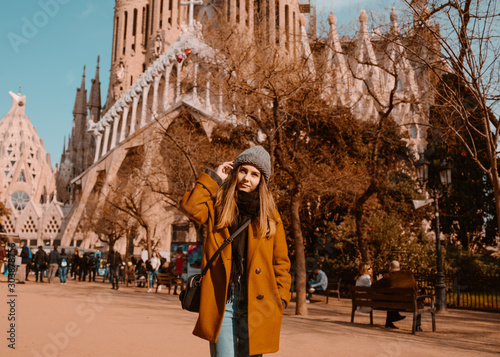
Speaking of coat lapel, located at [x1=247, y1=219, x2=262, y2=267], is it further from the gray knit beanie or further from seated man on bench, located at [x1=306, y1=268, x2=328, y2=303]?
seated man on bench, located at [x1=306, y1=268, x2=328, y2=303]

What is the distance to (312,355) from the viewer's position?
550cm

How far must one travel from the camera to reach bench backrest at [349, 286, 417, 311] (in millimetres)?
7984

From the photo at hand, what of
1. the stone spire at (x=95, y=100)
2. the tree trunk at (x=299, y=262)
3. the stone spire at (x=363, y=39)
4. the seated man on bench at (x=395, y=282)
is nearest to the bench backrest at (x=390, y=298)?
the seated man on bench at (x=395, y=282)

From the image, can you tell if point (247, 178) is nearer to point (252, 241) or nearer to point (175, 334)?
point (252, 241)

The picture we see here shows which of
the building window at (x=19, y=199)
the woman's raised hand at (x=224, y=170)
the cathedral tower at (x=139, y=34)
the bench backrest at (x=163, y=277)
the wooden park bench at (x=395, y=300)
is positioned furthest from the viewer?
the building window at (x=19, y=199)

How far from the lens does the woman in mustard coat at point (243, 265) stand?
241cm

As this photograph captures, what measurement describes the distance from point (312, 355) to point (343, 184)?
11070mm

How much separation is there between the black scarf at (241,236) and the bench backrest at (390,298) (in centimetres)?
603

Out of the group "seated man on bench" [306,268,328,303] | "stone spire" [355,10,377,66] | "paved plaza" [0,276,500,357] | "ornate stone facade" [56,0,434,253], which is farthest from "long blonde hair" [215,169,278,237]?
"ornate stone facade" [56,0,434,253]

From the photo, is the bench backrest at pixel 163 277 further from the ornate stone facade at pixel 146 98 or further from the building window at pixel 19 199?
the building window at pixel 19 199

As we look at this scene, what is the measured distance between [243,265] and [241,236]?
147 mm

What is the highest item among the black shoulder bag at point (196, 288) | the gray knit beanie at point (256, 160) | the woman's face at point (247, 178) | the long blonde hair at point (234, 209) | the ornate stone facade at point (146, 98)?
the ornate stone facade at point (146, 98)

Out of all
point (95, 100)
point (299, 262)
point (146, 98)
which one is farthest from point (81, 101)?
point (299, 262)

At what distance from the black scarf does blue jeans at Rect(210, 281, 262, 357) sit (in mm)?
41
